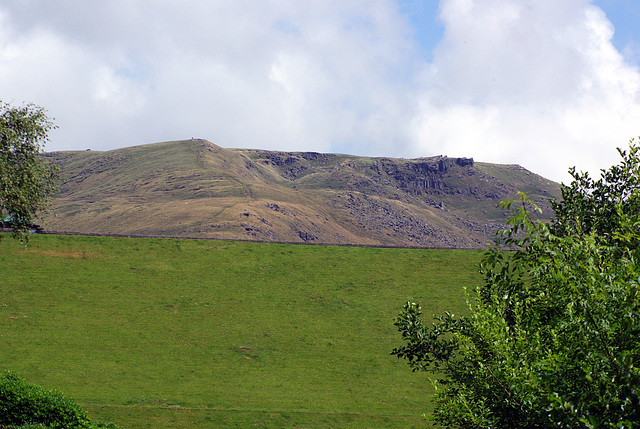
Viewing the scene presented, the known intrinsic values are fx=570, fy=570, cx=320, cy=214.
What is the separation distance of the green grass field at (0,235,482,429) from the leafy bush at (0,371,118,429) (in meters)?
7.71

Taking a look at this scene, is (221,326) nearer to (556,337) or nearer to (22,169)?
(22,169)

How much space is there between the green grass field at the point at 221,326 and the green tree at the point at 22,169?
854cm

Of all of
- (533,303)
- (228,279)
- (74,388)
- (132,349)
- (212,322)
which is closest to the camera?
(533,303)

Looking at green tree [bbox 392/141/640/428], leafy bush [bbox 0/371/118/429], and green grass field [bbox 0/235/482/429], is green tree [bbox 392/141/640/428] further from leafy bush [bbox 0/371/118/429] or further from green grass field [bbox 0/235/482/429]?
green grass field [bbox 0/235/482/429]

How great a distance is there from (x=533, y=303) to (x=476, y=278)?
126 ft

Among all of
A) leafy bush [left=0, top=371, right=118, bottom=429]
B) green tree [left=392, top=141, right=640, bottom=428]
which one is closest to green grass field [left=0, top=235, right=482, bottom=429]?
leafy bush [left=0, top=371, right=118, bottom=429]

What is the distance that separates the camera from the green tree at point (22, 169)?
31.7 metres

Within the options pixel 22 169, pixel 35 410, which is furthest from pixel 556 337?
pixel 22 169

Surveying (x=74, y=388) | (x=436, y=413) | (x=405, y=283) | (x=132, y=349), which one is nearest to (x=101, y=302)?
(x=132, y=349)

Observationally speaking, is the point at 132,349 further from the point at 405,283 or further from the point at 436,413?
the point at 436,413

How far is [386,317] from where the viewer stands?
139ft

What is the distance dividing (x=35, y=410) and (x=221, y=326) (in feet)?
69.3

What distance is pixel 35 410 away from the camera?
18531 mm

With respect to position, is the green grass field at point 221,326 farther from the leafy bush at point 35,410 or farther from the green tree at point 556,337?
the green tree at point 556,337
